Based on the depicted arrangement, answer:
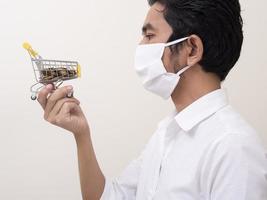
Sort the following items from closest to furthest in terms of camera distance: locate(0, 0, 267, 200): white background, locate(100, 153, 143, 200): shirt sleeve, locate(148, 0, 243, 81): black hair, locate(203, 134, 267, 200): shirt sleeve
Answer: locate(203, 134, 267, 200): shirt sleeve < locate(148, 0, 243, 81): black hair < locate(100, 153, 143, 200): shirt sleeve < locate(0, 0, 267, 200): white background

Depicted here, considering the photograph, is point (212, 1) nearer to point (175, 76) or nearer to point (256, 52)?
point (175, 76)

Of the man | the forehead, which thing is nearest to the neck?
the man

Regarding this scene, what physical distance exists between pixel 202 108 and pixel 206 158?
0.15 m

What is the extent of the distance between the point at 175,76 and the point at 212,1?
0.71 feet

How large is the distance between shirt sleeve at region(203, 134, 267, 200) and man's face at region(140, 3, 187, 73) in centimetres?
26

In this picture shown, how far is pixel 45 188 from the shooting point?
1.48 meters

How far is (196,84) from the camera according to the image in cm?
95

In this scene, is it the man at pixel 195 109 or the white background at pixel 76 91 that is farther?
the white background at pixel 76 91

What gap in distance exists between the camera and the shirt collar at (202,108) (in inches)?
36.3

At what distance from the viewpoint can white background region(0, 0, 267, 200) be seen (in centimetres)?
141

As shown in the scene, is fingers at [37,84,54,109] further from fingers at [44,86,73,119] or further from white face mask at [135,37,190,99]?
white face mask at [135,37,190,99]

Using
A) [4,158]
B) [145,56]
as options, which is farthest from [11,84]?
[145,56]

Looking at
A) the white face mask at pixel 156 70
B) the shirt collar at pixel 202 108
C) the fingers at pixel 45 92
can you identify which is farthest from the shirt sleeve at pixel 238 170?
the fingers at pixel 45 92

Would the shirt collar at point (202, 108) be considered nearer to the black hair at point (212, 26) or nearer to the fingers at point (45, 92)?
the black hair at point (212, 26)
